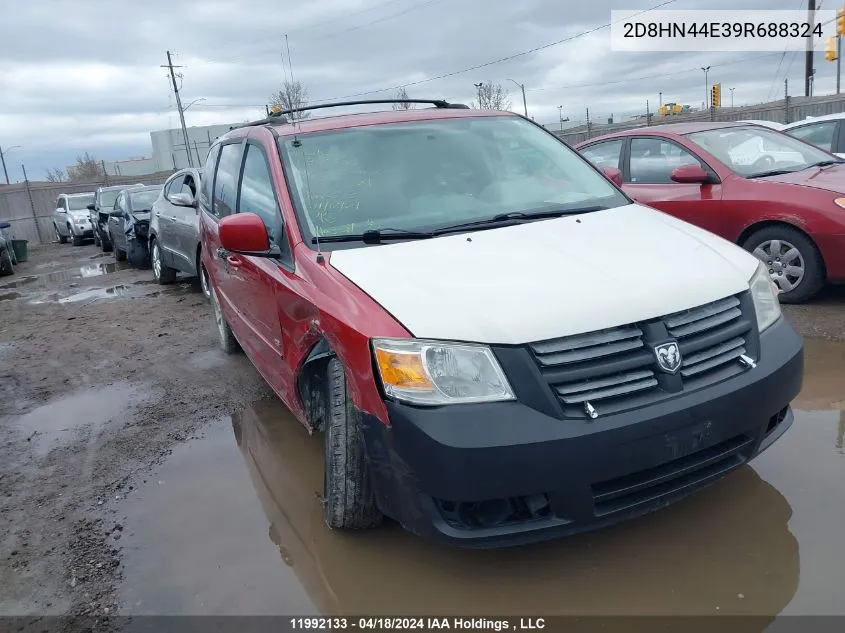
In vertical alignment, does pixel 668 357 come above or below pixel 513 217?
below

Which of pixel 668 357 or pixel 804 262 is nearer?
pixel 668 357

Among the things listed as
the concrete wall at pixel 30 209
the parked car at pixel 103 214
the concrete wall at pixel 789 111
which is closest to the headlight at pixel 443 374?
the concrete wall at pixel 789 111

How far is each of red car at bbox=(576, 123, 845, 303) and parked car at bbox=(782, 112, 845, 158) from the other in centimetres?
264

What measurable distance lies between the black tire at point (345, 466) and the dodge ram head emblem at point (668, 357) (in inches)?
44.7

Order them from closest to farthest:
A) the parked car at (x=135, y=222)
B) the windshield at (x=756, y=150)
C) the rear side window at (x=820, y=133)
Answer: the windshield at (x=756, y=150), the rear side window at (x=820, y=133), the parked car at (x=135, y=222)

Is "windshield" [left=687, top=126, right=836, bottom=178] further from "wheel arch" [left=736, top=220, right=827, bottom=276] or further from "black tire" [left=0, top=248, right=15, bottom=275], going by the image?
"black tire" [left=0, top=248, right=15, bottom=275]

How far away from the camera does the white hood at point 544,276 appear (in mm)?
2393

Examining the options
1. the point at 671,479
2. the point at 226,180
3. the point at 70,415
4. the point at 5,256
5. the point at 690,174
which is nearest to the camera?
the point at 671,479

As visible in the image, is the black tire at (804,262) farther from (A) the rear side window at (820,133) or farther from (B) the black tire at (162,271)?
(B) the black tire at (162,271)

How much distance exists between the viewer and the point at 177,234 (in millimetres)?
8727

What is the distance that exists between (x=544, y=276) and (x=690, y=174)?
4.05 m

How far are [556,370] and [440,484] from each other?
1.79 ft

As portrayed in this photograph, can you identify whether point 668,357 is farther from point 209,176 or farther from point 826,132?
point 826,132

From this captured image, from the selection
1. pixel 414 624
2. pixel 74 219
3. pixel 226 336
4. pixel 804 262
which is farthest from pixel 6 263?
pixel 414 624
